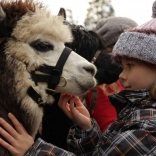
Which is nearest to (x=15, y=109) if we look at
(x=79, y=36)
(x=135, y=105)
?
(x=135, y=105)

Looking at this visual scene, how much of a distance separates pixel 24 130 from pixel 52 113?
108 cm

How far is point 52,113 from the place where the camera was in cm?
299

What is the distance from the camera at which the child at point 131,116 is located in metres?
1.44

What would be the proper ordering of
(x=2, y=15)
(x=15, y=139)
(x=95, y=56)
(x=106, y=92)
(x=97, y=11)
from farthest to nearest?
(x=97, y=11) < (x=95, y=56) < (x=106, y=92) < (x=2, y=15) < (x=15, y=139)

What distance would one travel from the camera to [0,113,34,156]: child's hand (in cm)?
172

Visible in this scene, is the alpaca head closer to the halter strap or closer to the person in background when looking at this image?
the person in background

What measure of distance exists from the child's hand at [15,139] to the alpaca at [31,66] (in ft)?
0.38

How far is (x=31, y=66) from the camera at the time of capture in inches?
79.5

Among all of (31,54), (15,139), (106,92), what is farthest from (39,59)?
(106,92)

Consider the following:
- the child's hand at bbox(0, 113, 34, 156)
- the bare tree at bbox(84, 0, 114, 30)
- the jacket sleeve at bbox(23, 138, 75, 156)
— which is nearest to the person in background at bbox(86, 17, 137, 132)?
the child's hand at bbox(0, 113, 34, 156)

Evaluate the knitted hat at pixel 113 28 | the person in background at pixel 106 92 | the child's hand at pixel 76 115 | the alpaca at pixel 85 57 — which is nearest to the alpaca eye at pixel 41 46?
the child's hand at pixel 76 115

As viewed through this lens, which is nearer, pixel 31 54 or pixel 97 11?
pixel 31 54

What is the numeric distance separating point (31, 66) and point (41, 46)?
0.56 ft

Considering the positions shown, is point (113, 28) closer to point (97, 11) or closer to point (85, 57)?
point (85, 57)
